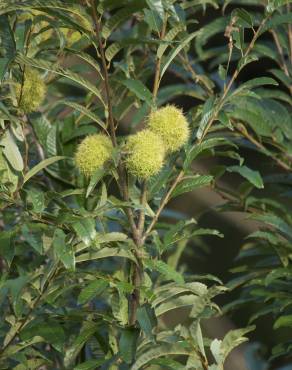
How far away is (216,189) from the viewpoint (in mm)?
1757

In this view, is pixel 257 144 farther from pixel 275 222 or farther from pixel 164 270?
pixel 164 270

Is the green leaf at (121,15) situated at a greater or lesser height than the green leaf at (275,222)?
greater

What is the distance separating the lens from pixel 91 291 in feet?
4.06

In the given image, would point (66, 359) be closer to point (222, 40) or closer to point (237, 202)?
point (237, 202)

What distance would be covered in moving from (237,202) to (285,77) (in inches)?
12.9

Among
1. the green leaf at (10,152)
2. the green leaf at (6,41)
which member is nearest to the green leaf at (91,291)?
the green leaf at (10,152)

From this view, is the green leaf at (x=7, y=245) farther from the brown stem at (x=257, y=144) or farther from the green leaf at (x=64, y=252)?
the brown stem at (x=257, y=144)

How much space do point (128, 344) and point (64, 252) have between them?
0.68 feet

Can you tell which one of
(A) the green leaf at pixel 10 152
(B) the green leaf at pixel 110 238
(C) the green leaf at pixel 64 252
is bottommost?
(B) the green leaf at pixel 110 238

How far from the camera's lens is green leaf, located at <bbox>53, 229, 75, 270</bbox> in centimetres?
114

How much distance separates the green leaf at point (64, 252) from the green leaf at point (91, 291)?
100mm

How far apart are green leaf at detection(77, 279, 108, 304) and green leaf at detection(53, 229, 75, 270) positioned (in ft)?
0.33

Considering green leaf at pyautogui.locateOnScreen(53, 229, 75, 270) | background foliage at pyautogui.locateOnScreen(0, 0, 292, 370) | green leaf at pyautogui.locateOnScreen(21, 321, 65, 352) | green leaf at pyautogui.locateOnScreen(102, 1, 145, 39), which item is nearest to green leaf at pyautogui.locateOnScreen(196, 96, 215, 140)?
background foliage at pyautogui.locateOnScreen(0, 0, 292, 370)

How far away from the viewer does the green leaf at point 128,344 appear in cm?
123
